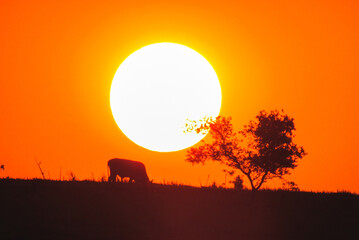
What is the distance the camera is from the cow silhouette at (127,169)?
48.7 metres

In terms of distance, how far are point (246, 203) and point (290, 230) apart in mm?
3860

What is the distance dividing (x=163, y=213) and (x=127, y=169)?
17.0m

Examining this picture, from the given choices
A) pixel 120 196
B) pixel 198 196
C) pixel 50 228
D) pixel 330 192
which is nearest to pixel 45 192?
pixel 120 196

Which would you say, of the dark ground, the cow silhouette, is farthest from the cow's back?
the dark ground

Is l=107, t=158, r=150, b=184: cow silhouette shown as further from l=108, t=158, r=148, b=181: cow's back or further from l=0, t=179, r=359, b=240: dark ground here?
l=0, t=179, r=359, b=240: dark ground

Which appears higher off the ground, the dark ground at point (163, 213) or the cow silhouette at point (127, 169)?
the cow silhouette at point (127, 169)

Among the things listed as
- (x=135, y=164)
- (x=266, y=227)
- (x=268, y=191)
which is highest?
(x=135, y=164)

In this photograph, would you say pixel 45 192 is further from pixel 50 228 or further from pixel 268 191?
pixel 268 191

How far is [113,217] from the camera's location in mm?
30781

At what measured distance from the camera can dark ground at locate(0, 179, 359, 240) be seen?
93.8 ft

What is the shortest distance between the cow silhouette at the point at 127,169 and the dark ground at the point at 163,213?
11051mm

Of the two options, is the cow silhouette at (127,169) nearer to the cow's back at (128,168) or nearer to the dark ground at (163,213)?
the cow's back at (128,168)

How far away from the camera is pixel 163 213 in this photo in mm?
32812

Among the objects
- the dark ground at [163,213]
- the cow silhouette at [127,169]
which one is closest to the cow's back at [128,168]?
the cow silhouette at [127,169]
